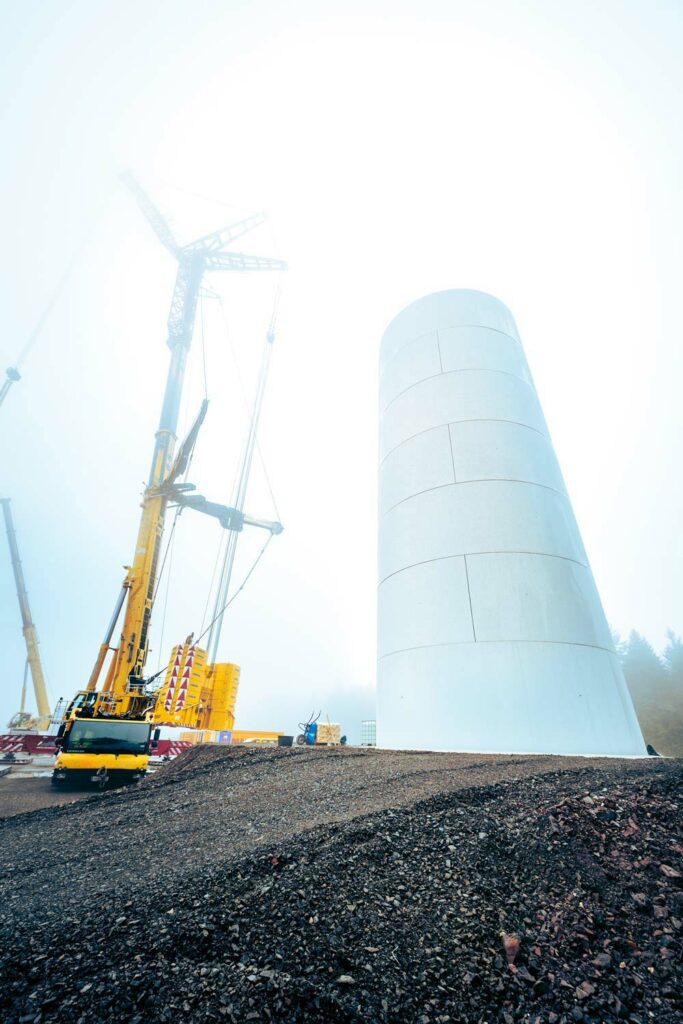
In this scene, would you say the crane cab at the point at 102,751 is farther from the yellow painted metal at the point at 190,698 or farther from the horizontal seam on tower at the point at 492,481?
the horizontal seam on tower at the point at 492,481

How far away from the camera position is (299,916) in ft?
9.93

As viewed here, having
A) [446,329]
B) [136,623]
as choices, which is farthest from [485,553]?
[136,623]

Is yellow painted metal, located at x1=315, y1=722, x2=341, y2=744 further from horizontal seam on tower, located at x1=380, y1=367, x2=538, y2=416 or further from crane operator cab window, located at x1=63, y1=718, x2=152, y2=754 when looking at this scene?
horizontal seam on tower, located at x1=380, y1=367, x2=538, y2=416

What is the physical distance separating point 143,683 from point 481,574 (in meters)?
11.8

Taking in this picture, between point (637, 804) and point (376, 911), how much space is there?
2984 millimetres

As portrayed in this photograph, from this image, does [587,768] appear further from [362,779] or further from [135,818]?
[135,818]

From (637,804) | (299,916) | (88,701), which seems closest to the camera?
(299,916)

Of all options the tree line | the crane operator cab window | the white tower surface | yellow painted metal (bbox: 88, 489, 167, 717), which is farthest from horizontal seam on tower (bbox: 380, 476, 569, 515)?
the tree line

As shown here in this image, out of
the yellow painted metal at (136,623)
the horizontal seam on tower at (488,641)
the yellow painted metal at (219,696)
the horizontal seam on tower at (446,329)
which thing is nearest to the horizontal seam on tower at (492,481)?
the horizontal seam on tower at (488,641)

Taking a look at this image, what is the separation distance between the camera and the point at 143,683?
1476cm

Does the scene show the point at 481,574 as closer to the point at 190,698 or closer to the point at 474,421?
the point at 474,421

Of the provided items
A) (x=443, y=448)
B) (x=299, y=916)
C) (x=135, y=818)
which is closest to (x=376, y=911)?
(x=299, y=916)

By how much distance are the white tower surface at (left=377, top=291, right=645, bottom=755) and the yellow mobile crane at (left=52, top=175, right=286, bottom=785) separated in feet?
24.4

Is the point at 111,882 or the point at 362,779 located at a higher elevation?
the point at 362,779
